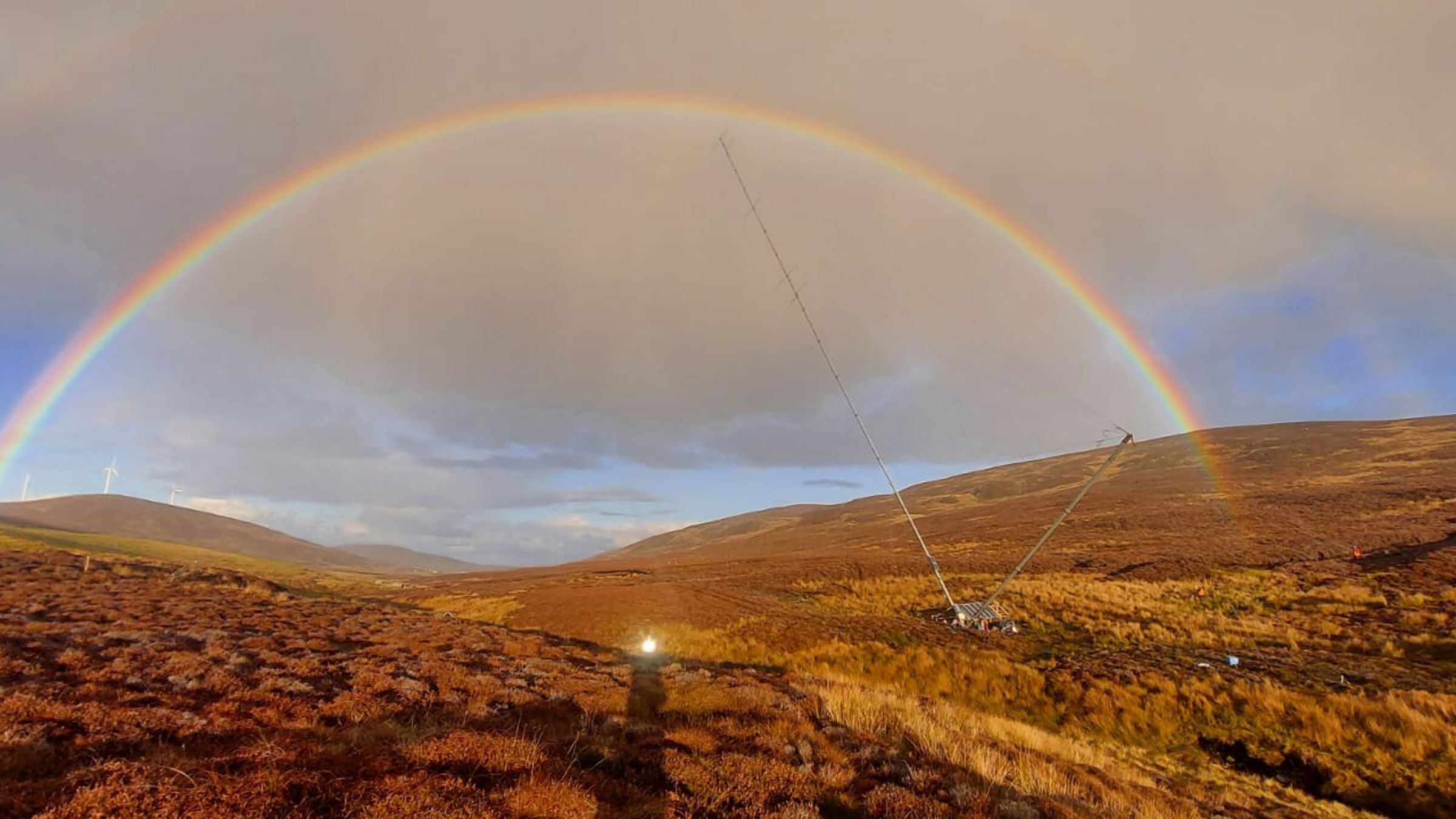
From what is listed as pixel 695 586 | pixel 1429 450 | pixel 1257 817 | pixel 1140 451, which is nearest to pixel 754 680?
pixel 1257 817

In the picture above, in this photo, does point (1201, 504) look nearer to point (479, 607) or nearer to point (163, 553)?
point (479, 607)

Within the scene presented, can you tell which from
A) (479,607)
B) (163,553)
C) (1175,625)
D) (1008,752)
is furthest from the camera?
(163,553)

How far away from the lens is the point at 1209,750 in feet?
44.4

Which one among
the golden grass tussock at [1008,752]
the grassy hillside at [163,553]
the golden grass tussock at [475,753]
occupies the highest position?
the golden grass tussock at [475,753]

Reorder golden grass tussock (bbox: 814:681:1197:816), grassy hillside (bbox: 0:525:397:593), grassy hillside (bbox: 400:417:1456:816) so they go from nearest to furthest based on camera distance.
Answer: golden grass tussock (bbox: 814:681:1197:816), grassy hillside (bbox: 400:417:1456:816), grassy hillside (bbox: 0:525:397:593)

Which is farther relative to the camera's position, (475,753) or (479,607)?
(479,607)

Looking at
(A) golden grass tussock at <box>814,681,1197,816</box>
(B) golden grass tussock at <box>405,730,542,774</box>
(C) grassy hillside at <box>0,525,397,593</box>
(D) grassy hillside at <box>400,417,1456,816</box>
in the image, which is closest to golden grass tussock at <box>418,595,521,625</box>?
(D) grassy hillside at <box>400,417,1456,816</box>

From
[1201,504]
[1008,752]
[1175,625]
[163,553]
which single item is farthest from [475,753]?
[163,553]

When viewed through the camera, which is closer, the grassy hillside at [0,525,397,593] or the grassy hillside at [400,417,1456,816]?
the grassy hillside at [400,417,1456,816]

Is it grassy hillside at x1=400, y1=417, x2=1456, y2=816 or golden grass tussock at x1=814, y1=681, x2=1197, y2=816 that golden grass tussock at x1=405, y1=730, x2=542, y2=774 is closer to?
golden grass tussock at x1=814, y1=681, x2=1197, y2=816

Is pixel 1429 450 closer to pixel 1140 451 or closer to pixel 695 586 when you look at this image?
pixel 1140 451

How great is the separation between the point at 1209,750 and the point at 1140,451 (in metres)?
157

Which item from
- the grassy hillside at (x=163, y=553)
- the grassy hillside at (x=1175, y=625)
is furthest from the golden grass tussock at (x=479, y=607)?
the grassy hillside at (x=163, y=553)

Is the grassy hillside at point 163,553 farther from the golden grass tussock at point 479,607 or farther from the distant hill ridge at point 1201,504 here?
the distant hill ridge at point 1201,504
